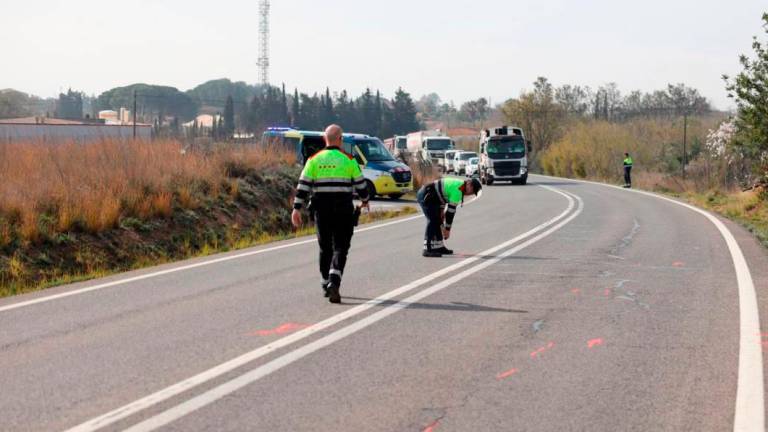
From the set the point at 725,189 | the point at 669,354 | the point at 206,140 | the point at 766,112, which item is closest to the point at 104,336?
the point at 669,354

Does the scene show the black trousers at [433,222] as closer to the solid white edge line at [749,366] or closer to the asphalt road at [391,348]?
the asphalt road at [391,348]

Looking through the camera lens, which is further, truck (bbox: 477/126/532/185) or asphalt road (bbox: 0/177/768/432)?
truck (bbox: 477/126/532/185)

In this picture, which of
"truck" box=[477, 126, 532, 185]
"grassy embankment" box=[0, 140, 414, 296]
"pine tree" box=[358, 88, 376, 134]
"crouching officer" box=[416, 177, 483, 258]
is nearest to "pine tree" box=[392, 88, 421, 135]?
"pine tree" box=[358, 88, 376, 134]

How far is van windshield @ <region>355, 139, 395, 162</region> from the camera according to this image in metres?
32.6

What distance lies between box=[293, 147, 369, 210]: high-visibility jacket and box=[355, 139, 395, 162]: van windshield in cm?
2250

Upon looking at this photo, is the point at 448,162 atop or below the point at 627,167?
below

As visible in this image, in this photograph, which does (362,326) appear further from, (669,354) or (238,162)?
(238,162)

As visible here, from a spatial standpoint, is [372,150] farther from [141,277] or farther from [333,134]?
[333,134]

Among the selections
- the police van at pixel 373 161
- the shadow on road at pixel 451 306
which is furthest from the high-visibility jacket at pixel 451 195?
the police van at pixel 373 161

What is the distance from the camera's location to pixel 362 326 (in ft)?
27.0

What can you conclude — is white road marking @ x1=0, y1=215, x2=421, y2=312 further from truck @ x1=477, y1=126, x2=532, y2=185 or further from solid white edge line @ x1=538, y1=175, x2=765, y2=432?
truck @ x1=477, y1=126, x2=532, y2=185

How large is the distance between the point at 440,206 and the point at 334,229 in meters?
4.54

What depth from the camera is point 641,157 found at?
66125 mm

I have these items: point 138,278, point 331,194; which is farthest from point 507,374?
point 138,278
